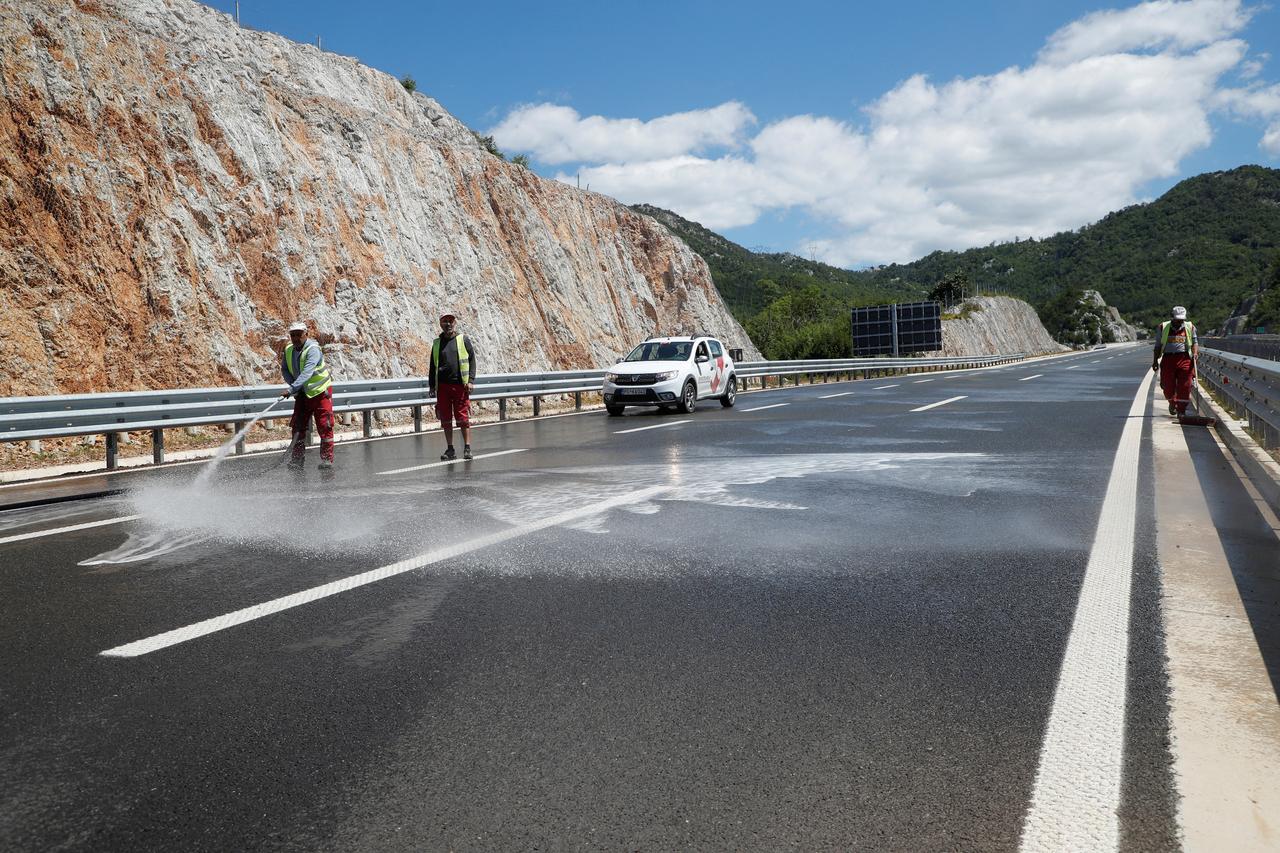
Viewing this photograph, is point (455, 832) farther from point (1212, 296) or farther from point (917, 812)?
point (1212, 296)

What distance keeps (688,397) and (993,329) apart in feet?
316

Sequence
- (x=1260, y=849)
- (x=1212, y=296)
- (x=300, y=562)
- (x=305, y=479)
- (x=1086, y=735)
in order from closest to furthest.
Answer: (x=1260, y=849)
(x=1086, y=735)
(x=300, y=562)
(x=305, y=479)
(x=1212, y=296)

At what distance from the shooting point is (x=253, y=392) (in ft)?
48.8

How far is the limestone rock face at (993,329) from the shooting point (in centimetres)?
9412

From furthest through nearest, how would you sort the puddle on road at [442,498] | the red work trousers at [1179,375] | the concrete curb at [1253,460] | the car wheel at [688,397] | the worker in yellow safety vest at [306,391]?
the car wheel at [688,397], the red work trousers at [1179,375], the worker in yellow safety vest at [306,391], the concrete curb at [1253,460], the puddle on road at [442,498]

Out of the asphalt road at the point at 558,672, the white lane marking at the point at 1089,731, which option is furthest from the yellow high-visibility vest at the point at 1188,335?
the white lane marking at the point at 1089,731

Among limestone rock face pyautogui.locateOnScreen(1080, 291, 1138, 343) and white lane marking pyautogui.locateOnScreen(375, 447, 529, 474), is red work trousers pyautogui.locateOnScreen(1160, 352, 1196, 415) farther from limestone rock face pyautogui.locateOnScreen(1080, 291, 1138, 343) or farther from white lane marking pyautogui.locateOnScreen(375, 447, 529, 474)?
limestone rock face pyautogui.locateOnScreen(1080, 291, 1138, 343)

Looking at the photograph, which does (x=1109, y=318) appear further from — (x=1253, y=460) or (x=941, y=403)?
(x=1253, y=460)

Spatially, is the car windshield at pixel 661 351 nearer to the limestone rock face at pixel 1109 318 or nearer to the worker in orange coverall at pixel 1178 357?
the worker in orange coverall at pixel 1178 357

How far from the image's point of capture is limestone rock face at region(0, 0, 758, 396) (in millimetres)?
18000

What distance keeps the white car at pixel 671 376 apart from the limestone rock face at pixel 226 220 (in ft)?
23.4

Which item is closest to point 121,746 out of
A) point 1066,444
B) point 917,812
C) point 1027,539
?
point 917,812

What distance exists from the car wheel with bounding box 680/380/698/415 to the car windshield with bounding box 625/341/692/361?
0.95 m

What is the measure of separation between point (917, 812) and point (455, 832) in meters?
1.32
